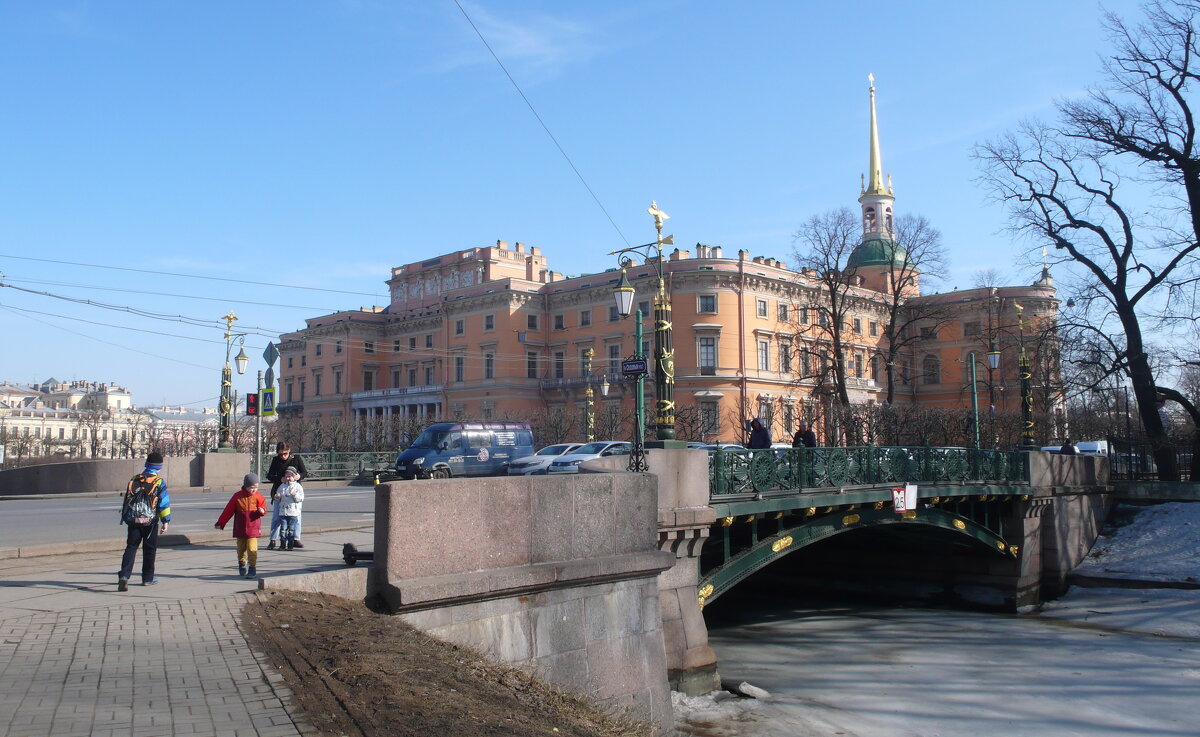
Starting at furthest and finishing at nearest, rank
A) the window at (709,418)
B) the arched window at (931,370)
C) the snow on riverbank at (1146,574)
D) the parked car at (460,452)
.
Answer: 1. the arched window at (931,370)
2. the window at (709,418)
3. the parked car at (460,452)
4. the snow on riverbank at (1146,574)

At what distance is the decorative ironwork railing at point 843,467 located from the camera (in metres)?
16.0

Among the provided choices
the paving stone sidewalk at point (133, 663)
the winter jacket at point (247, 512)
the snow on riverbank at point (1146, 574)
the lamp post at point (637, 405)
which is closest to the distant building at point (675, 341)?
the snow on riverbank at point (1146, 574)

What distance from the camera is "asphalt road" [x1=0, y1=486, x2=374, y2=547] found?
1524cm

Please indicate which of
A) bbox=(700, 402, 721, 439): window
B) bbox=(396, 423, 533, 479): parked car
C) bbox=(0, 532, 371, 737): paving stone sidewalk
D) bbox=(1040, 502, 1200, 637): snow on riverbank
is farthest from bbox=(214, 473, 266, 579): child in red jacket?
bbox=(700, 402, 721, 439): window

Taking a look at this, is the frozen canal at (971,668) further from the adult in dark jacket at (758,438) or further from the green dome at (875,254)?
the green dome at (875,254)

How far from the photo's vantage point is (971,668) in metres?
19.7

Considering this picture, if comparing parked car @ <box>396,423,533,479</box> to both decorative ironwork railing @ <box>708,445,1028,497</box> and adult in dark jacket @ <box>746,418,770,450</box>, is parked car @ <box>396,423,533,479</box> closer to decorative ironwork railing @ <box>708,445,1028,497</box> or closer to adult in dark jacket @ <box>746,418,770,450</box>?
adult in dark jacket @ <box>746,418,770,450</box>

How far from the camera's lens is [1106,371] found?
3156 centimetres

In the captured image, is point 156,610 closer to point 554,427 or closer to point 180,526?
point 180,526

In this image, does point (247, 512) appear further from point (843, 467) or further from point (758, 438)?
point (843, 467)

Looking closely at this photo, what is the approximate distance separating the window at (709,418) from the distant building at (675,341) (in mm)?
137

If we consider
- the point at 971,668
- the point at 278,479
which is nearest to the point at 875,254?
the point at 971,668

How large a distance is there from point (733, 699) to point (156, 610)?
10509 mm

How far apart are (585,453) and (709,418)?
33.8 m
